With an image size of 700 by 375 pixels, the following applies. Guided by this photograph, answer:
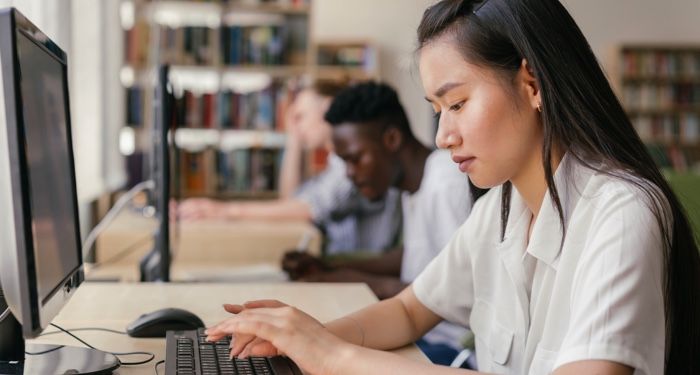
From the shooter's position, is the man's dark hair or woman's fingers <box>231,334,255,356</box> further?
the man's dark hair

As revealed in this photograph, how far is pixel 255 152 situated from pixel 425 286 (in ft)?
11.5

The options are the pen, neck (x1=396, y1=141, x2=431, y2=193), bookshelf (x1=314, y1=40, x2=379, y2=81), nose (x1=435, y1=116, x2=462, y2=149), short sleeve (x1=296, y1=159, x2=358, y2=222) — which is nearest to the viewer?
nose (x1=435, y1=116, x2=462, y2=149)

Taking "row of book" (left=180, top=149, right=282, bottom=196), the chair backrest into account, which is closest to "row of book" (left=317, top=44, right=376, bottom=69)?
"row of book" (left=180, top=149, right=282, bottom=196)

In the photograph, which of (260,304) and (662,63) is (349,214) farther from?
(662,63)

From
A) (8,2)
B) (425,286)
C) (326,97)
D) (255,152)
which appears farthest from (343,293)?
(255,152)

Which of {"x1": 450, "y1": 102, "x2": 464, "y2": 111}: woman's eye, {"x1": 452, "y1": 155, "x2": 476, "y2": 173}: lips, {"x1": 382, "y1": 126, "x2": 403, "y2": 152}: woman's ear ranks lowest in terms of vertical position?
{"x1": 382, "y1": 126, "x2": 403, "y2": 152}: woman's ear

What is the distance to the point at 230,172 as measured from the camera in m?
4.83

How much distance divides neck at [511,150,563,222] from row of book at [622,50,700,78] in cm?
669

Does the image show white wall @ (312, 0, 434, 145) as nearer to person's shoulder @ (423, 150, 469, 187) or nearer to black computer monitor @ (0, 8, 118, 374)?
person's shoulder @ (423, 150, 469, 187)

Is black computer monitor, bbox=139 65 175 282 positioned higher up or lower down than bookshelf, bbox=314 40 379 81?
lower down

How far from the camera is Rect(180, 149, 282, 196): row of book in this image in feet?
15.5

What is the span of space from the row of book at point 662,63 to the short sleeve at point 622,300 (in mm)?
6909

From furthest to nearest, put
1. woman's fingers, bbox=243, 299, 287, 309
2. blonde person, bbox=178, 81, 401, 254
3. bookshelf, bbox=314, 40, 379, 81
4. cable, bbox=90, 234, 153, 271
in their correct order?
bookshelf, bbox=314, 40, 379, 81 → blonde person, bbox=178, 81, 401, 254 → cable, bbox=90, 234, 153, 271 → woman's fingers, bbox=243, 299, 287, 309

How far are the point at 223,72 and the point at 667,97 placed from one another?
174 inches
